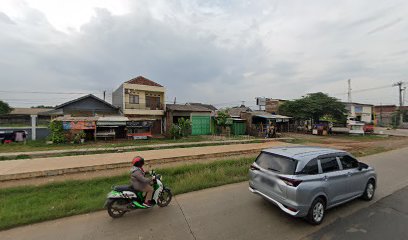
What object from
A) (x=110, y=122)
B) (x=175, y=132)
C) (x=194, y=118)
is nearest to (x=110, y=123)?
(x=110, y=122)

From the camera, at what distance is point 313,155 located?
4457 millimetres

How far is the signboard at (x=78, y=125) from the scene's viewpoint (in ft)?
52.0

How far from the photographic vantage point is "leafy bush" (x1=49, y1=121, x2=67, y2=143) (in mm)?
15169

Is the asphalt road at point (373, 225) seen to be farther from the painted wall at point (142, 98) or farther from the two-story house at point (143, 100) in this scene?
the painted wall at point (142, 98)

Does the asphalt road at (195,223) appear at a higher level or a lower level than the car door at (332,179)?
lower

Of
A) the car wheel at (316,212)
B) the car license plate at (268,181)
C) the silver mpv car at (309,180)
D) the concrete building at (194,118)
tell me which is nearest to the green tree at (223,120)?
the concrete building at (194,118)

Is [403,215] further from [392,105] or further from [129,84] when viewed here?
[392,105]

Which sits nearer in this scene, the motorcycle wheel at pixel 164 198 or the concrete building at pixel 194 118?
the motorcycle wheel at pixel 164 198

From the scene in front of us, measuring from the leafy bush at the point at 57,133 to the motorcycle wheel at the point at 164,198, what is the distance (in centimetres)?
1436

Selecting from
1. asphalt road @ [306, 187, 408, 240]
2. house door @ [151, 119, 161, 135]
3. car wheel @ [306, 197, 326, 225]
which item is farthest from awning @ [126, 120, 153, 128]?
asphalt road @ [306, 187, 408, 240]

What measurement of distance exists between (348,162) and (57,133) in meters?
18.2

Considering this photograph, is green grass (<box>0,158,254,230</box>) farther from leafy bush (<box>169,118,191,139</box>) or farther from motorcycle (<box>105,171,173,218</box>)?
leafy bush (<box>169,118,191,139</box>)

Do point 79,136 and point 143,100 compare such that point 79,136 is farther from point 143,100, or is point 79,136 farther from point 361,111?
point 361,111

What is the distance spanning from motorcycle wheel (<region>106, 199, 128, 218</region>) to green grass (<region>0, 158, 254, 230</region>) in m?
0.68
